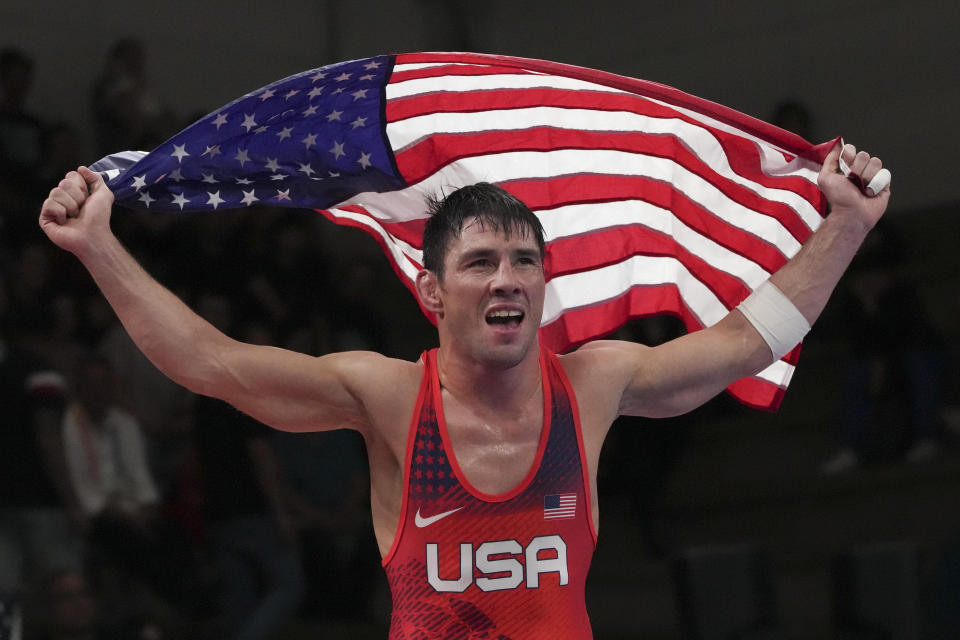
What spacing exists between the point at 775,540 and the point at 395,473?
635cm

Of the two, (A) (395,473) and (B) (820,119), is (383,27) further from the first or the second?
(A) (395,473)

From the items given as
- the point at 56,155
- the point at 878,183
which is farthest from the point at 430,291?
the point at 56,155

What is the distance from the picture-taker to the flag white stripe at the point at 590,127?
4.11m

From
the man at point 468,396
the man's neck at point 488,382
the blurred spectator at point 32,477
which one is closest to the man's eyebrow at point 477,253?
the man at point 468,396

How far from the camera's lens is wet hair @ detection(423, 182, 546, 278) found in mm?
3439

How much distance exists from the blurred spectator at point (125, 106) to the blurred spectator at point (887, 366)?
5.39 meters

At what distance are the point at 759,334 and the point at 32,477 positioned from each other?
188 inches

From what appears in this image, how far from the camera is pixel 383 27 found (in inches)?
525

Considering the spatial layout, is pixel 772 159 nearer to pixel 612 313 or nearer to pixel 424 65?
pixel 612 313

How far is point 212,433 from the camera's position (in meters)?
7.79

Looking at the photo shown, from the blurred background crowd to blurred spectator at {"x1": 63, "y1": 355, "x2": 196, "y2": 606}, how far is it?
12 millimetres

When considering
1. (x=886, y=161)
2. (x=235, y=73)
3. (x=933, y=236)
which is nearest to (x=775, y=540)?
(x=933, y=236)

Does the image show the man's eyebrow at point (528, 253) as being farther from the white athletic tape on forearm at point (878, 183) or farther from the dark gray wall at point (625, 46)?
the dark gray wall at point (625, 46)

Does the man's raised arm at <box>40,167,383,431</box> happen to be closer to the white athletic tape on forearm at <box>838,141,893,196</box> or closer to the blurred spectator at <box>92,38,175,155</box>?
the white athletic tape on forearm at <box>838,141,893,196</box>
